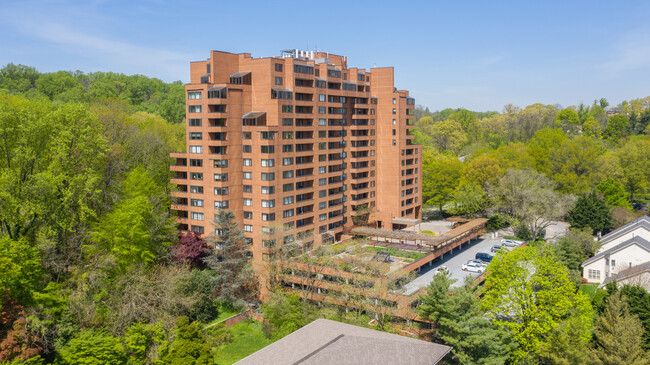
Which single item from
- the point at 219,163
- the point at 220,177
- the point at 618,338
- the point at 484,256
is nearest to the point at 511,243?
the point at 484,256

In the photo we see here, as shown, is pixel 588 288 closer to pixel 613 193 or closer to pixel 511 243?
pixel 511 243

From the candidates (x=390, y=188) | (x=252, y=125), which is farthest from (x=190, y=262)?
(x=390, y=188)

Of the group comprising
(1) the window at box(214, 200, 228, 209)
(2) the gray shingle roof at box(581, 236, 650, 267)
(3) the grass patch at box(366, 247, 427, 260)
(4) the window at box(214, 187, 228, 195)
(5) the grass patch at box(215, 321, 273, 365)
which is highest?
(4) the window at box(214, 187, 228, 195)

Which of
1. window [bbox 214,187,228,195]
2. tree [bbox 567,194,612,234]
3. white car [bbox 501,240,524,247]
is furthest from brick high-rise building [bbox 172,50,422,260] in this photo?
tree [bbox 567,194,612,234]

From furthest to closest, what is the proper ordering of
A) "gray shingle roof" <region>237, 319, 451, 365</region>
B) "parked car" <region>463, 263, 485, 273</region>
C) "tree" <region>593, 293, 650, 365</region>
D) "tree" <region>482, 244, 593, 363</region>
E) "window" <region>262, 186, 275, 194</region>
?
1. "parked car" <region>463, 263, 485, 273</region>
2. "window" <region>262, 186, 275, 194</region>
3. "tree" <region>482, 244, 593, 363</region>
4. "tree" <region>593, 293, 650, 365</region>
5. "gray shingle roof" <region>237, 319, 451, 365</region>

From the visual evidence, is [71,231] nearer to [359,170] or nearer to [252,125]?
[252,125]

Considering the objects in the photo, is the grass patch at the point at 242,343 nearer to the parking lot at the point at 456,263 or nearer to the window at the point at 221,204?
the window at the point at 221,204

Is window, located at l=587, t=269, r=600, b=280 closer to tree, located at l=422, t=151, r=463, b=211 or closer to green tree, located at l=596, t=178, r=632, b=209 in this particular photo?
green tree, located at l=596, t=178, r=632, b=209
